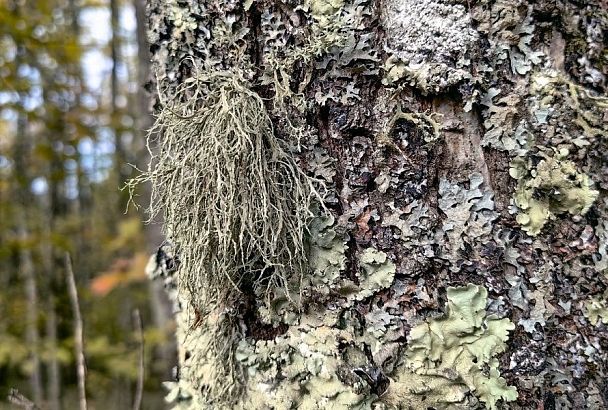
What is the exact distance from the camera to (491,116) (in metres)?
0.75

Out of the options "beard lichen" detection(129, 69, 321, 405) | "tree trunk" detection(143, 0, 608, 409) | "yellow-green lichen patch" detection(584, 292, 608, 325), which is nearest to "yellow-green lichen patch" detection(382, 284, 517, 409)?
"tree trunk" detection(143, 0, 608, 409)

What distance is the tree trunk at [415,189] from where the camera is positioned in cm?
74

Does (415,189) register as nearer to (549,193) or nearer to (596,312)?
(549,193)

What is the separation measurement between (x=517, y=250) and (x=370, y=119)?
30 centimetres

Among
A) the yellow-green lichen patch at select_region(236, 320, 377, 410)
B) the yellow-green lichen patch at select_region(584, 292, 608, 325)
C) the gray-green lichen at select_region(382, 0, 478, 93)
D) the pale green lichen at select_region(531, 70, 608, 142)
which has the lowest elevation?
the yellow-green lichen patch at select_region(236, 320, 377, 410)

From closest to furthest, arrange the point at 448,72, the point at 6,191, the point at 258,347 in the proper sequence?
1. the point at 448,72
2. the point at 258,347
3. the point at 6,191

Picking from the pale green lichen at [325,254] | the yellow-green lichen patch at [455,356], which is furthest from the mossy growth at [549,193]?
the pale green lichen at [325,254]

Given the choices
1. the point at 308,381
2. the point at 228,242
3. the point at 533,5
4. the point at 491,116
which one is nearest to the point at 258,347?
the point at 308,381

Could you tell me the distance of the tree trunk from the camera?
74cm

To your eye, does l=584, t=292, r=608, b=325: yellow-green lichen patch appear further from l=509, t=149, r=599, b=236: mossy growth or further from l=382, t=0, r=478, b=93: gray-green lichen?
l=382, t=0, r=478, b=93: gray-green lichen

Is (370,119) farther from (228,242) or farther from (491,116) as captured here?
(228,242)

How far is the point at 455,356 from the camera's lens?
2.43 feet

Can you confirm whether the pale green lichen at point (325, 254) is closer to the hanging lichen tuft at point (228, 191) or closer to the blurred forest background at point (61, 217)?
the hanging lichen tuft at point (228, 191)

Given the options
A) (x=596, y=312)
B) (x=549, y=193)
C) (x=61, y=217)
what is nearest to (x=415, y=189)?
(x=549, y=193)
